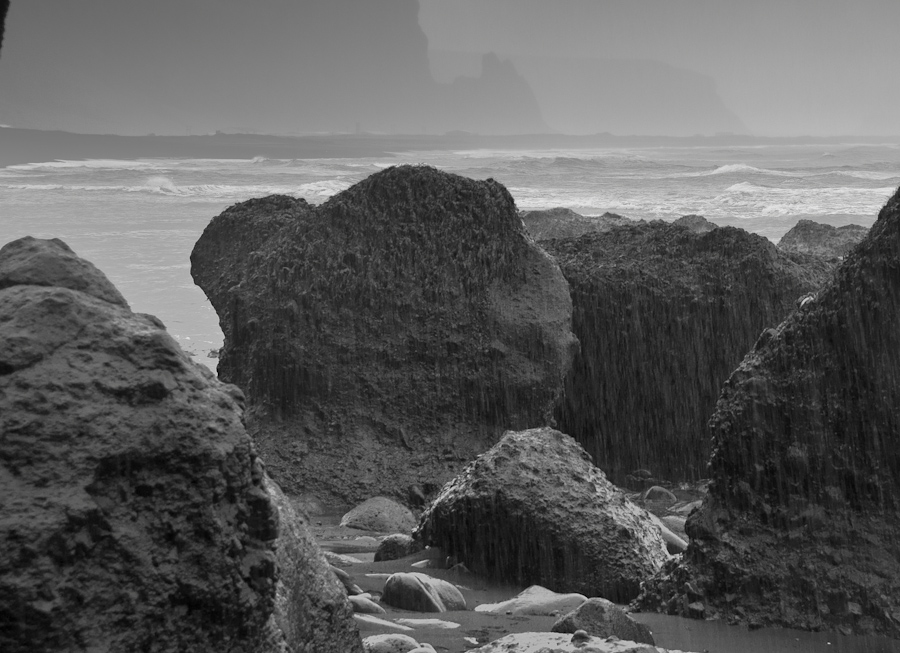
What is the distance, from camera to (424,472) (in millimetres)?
6156

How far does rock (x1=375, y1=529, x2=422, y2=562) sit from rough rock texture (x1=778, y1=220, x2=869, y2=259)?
587 cm

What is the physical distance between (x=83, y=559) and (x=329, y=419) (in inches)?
176

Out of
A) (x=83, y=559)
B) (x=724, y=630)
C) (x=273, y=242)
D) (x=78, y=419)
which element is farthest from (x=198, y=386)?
(x=273, y=242)

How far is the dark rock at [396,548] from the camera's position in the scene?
14.7 ft

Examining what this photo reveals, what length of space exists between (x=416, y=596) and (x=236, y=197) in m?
29.9

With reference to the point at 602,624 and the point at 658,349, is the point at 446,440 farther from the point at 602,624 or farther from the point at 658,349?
the point at 602,624

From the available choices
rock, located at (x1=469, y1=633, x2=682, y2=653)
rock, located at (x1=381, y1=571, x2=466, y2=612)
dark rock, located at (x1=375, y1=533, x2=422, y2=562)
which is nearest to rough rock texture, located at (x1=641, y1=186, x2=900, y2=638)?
rock, located at (x1=381, y1=571, x2=466, y2=612)

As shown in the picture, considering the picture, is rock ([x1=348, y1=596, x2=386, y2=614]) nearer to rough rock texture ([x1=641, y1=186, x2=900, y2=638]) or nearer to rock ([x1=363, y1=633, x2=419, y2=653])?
rock ([x1=363, y1=633, x2=419, y2=653])

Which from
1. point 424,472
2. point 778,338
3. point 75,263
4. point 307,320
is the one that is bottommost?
point 424,472

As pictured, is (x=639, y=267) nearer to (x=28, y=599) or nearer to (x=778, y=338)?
(x=778, y=338)

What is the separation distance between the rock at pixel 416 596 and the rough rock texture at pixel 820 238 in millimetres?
6420

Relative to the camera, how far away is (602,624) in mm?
3127

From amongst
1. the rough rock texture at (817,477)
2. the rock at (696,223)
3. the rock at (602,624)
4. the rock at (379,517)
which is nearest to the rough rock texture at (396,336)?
the rock at (379,517)

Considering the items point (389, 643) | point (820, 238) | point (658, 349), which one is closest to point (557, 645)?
point (389, 643)
